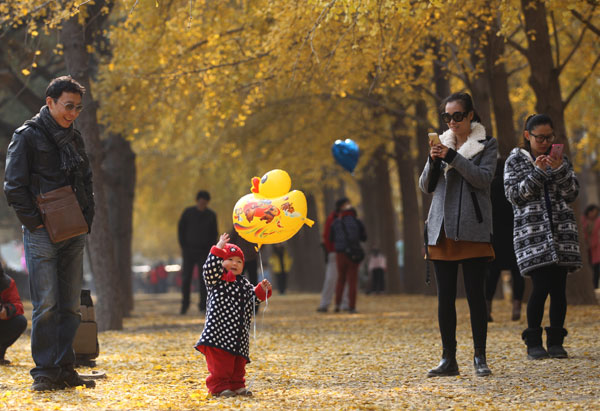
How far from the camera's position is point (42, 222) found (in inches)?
267

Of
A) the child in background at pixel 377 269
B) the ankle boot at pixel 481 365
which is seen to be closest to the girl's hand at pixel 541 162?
the ankle boot at pixel 481 365

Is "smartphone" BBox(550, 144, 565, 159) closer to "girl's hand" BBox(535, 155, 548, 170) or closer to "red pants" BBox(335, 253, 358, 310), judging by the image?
"girl's hand" BBox(535, 155, 548, 170)

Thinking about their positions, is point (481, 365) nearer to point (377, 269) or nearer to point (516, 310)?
point (516, 310)

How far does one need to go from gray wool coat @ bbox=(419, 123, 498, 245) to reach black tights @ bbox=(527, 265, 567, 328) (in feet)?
4.05

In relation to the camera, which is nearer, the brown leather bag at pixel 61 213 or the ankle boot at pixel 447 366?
the brown leather bag at pixel 61 213

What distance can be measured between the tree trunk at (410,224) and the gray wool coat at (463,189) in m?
16.7

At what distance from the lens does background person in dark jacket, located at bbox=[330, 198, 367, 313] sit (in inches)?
640

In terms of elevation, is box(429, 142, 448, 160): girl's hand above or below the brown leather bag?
above

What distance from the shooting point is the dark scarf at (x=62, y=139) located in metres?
6.94

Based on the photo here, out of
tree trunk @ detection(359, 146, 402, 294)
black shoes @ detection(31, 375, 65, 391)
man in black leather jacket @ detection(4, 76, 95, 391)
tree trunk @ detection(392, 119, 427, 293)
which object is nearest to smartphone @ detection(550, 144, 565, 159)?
man in black leather jacket @ detection(4, 76, 95, 391)

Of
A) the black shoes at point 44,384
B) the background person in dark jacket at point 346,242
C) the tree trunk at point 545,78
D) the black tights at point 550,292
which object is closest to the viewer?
the black shoes at point 44,384

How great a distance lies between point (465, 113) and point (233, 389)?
2765mm

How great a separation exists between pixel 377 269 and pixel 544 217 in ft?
69.4

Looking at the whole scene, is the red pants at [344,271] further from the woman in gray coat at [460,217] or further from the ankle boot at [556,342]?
the woman in gray coat at [460,217]
